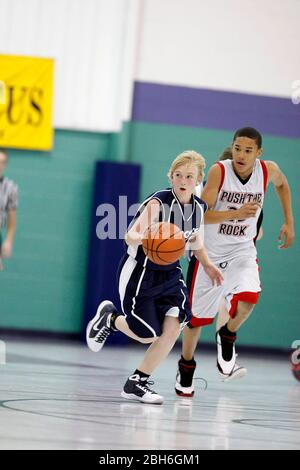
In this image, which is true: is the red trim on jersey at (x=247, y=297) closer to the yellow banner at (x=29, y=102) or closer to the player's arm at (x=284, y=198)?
the player's arm at (x=284, y=198)

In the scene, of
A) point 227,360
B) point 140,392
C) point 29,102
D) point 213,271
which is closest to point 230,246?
point 227,360

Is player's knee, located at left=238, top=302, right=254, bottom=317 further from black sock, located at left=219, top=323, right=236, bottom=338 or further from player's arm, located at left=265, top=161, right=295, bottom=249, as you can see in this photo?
player's arm, located at left=265, top=161, right=295, bottom=249

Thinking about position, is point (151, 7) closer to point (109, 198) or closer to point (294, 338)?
point (109, 198)

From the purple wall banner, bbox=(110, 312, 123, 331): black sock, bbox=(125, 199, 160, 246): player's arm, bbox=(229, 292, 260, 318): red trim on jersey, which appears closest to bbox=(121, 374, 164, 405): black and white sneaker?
bbox=(110, 312, 123, 331): black sock

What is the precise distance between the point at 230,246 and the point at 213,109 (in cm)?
531

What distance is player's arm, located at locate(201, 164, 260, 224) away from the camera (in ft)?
19.3

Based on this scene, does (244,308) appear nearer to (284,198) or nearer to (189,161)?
(284,198)

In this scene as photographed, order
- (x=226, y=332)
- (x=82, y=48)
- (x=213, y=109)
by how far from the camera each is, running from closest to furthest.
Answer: (x=226, y=332) → (x=82, y=48) → (x=213, y=109)

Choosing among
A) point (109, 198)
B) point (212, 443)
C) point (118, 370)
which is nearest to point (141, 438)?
point (212, 443)

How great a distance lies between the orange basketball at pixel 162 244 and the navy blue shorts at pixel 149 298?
139mm

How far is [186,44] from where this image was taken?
11.3m

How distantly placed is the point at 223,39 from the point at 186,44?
0.43 metres

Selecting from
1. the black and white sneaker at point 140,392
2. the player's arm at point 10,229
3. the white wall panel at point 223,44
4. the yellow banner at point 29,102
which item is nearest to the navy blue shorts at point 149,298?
the black and white sneaker at point 140,392

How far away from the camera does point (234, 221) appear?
6176mm
